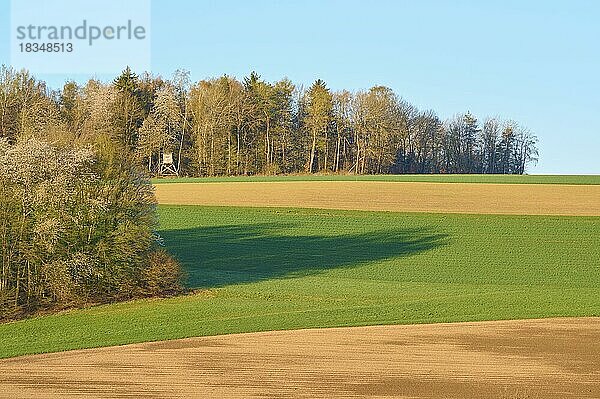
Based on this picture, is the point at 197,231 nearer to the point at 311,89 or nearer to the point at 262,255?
the point at 262,255

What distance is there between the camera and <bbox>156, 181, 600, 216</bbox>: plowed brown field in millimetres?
50438

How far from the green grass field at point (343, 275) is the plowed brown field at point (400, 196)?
2908 millimetres

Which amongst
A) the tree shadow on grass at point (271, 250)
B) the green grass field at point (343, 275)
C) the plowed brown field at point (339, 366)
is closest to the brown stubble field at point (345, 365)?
the plowed brown field at point (339, 366)

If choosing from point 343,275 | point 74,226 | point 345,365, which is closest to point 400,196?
point 343,275

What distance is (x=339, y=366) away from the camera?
17.9 meters

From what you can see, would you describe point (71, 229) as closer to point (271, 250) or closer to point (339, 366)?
point (271, 250)

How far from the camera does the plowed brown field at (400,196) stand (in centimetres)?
5044

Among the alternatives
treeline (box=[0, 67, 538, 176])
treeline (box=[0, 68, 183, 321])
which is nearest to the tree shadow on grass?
treeline (box=[0, 68, 183, 321])

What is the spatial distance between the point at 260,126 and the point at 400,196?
125ft

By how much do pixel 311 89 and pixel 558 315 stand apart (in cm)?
7319

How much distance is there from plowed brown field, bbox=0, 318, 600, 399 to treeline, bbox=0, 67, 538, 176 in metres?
60.4

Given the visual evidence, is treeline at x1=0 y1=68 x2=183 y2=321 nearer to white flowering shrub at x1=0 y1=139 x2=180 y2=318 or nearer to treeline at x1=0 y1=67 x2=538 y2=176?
white flowering shrub at x1=0 y1=139 x2=180 y2=318

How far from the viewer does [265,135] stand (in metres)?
91.1

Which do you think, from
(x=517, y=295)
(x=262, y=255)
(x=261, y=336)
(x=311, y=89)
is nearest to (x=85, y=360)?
A: (x=261, y=336)
